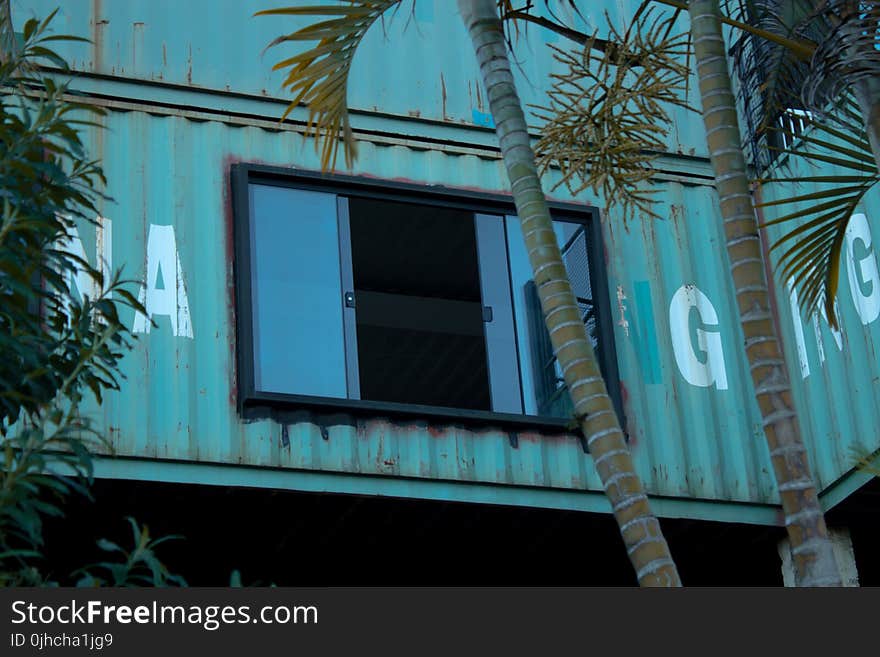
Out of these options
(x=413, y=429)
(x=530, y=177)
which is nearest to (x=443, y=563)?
(x=413, y=429)

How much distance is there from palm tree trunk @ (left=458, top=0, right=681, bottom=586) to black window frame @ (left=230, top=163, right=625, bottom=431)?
4.21m

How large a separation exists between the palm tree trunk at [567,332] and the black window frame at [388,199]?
4.21 meters

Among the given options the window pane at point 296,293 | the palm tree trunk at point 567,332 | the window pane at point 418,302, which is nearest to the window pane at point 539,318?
the window pane at point 418,302

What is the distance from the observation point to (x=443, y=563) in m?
12.6

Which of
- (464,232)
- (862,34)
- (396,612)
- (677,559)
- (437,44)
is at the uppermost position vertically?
(437,44)

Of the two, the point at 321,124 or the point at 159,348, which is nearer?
the point at 321,124

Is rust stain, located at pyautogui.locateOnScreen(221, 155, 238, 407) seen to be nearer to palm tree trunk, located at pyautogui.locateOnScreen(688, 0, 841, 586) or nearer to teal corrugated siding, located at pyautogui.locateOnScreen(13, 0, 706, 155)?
teal corrugated siding, located at pyautogui.locateOnScreen(13, 0, 706, 155)

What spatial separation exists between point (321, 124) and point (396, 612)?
175 inches

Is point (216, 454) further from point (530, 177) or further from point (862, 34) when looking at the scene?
point (862, 34)

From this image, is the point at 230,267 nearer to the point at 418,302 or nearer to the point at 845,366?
the point at 418,302

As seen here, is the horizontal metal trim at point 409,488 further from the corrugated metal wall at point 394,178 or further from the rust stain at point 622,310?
the rust stain at point 622,310

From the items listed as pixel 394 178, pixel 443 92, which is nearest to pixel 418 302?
pixel 443 92

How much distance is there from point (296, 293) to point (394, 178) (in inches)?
54.2

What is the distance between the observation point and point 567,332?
22.6 feet
